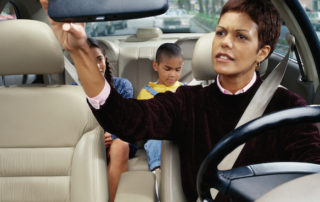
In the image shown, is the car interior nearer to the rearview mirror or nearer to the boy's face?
the rearview mirror

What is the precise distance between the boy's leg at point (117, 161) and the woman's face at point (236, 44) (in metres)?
1.12

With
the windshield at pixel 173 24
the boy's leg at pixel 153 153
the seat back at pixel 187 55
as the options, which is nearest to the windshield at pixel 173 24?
the windshield at pixel 173 24

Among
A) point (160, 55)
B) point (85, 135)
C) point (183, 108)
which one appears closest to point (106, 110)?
point (183, 108)

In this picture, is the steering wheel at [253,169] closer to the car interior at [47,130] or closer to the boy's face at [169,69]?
the car interior at [47,130]

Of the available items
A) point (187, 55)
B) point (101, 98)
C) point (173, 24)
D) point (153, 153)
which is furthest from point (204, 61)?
point (173, 24)

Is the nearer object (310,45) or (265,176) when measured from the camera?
(265,176)

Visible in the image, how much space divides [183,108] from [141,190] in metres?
0.36

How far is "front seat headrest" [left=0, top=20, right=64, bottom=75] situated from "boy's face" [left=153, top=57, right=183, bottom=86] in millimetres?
1264

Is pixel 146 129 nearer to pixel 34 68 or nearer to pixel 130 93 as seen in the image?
pixel 34 68

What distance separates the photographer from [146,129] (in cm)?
127

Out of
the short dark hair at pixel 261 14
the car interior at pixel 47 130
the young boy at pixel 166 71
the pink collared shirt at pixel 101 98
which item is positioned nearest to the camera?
the pink collared shirt at pixel 101 98

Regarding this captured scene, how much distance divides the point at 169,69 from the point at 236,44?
1590 mm

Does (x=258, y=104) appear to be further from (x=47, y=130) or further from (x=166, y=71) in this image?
(x=166, y=71)

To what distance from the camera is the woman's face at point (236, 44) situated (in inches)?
47.8
